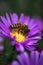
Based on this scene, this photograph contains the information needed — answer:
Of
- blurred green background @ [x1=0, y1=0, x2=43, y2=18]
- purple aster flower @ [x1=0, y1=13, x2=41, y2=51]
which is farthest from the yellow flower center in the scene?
blurred green background @ [x1=0, y1=0, x2=43, y2=18]

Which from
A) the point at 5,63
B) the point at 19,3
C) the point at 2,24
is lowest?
the point at 5,63

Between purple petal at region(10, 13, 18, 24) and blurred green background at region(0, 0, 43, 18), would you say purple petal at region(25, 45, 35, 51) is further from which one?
blurred green background at region(0, 0, 43, 18)

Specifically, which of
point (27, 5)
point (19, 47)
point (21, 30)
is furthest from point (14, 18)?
point (27, 5)

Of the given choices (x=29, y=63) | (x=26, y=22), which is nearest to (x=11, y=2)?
(x=26, y=22)

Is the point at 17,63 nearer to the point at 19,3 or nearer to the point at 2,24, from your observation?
the point at 2,24

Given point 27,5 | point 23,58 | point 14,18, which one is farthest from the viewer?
point 27,5

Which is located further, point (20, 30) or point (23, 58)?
point (20, 30)

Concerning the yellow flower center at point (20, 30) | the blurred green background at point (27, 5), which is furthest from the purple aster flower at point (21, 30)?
the blurred green background at point (27, 5)

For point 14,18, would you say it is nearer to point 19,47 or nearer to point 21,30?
point 21,30
